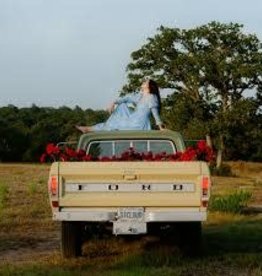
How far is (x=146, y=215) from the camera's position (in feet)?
31.7

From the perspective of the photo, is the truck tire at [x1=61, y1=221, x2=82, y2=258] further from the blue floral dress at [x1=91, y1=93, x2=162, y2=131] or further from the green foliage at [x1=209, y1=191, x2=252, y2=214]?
the green foliage at [x1=209, y1=191, x2=252, y2=214]

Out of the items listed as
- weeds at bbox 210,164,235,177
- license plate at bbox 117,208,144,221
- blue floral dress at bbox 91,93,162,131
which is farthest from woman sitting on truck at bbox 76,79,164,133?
weeds at bbox 210,164,235,177

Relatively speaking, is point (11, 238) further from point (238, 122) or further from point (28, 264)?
point (238, 122)

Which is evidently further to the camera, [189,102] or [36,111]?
[36,111]

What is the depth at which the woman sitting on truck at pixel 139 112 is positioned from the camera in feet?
40.4

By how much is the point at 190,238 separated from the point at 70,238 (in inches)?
60.9

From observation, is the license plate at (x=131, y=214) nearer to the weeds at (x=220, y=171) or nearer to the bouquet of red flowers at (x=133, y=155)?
the bouquet of red flowers at (x=133, y=155)

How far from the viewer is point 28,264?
10.2 metres

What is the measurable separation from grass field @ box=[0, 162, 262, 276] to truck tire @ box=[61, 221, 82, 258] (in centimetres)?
14

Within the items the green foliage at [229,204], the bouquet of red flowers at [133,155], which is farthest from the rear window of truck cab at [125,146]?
the green foliage at [229,204]

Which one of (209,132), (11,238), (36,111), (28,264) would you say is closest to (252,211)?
(11,238)

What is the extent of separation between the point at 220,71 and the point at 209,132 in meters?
3.93

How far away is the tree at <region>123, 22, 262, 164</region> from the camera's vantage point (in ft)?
171

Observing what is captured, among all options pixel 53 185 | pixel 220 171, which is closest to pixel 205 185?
pixel 53 185
